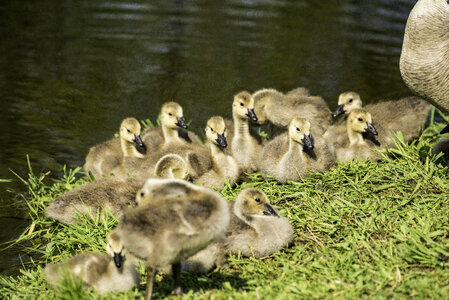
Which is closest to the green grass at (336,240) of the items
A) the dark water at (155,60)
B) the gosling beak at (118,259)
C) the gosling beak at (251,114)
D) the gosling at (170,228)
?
the gosling beak at (118,259)

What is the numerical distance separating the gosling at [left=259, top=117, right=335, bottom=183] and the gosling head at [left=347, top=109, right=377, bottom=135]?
16.6 inches

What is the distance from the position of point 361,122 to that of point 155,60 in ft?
18.8

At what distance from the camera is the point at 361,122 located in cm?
757

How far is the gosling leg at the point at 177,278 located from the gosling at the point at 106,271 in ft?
1.36

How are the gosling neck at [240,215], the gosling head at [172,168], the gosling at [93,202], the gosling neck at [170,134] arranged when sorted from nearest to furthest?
the gosling neck at [240,215], the gosling at [93,202], the gosling head at [172,168], the gosling neck at [170,134]

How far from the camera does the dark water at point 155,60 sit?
383 inches

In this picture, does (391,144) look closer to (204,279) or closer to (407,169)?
(407,169)

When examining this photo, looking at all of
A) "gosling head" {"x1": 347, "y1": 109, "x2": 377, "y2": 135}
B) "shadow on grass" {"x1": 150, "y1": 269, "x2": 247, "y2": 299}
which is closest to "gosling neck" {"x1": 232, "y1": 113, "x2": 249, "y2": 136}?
"gosling head" {"x1": 347, "y1": 109, "x2": 377, "y2": 135}

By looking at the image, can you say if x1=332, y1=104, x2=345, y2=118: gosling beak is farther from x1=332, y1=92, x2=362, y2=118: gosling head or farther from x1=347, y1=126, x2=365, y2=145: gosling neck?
x1=347, y1=126, x2=365, y2=145: gosling neck

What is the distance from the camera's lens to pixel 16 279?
6113 mm

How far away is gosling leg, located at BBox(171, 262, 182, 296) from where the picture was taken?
4883mm

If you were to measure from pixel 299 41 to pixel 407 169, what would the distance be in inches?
278

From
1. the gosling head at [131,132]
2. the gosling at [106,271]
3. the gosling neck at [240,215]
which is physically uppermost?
the gosling head at [131,132]

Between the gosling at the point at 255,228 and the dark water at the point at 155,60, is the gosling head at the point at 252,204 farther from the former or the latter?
the dark water at the point at 155,60
